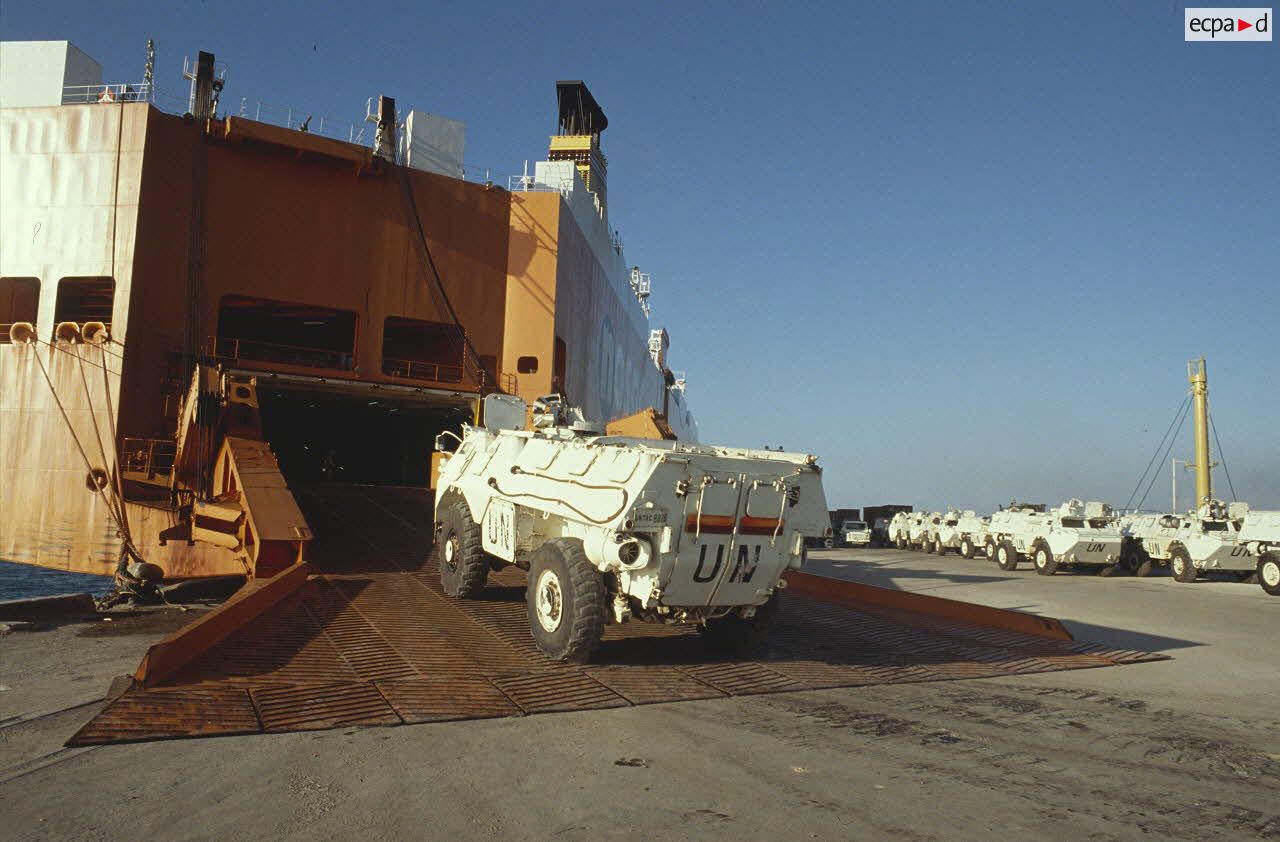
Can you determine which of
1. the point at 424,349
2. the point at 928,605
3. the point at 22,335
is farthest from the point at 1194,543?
the point at 22,335

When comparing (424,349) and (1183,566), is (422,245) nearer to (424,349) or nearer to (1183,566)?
(424,349)

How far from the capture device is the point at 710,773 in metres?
4.71

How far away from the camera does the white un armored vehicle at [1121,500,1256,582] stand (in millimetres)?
23734

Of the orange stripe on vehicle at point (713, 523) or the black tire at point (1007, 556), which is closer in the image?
the orange stripe on vehicle at point (713, 523)

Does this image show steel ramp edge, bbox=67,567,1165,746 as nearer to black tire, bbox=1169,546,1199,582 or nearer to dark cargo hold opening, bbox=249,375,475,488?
dark cargo hold opening, bbox=249,375,475,488

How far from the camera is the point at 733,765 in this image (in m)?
4.87

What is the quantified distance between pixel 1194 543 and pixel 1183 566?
903 mm

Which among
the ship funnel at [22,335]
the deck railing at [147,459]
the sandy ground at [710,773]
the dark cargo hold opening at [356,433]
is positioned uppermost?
the ship funnel at [22,335]

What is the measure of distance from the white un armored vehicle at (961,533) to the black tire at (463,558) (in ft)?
92.2

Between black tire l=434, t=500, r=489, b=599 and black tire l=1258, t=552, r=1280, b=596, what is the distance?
2015 centimetres

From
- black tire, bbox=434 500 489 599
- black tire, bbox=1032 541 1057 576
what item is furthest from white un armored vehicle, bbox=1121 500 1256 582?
black tire, bbox=434 500 489 599

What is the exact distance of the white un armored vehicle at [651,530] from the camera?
7195mm

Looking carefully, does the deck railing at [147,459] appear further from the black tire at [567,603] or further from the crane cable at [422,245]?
the black tire at [567,603]

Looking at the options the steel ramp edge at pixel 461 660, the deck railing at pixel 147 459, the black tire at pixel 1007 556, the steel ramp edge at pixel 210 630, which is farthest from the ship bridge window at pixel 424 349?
the black tire at pixel 1007 556
